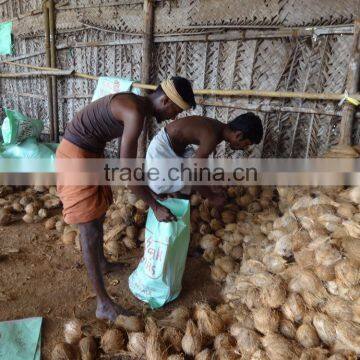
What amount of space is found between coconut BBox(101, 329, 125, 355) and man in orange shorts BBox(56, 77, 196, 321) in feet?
1.03

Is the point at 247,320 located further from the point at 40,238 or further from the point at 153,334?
the point at 40,238

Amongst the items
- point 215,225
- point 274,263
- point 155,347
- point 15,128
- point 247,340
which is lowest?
point 155,347

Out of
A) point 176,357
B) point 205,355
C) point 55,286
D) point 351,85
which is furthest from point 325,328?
point 55,286

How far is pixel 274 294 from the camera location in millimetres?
1908

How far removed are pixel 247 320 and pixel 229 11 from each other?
2858 millimetres

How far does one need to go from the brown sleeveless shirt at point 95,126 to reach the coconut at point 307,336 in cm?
160

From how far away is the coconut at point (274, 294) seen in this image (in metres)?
1.88

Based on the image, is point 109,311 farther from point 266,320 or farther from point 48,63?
point 48,63

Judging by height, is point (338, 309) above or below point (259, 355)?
above

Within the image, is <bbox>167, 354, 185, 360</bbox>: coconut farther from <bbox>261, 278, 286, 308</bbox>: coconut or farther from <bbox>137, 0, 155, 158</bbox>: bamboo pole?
<bbox>137, 0, 155, 158</bbox>: bamboo pole

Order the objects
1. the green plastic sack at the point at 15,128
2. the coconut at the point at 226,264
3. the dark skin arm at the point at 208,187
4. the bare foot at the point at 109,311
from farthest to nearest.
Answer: the green plastic sack at the point at 15,128
the coconut at the point at 226,264
the dark skin arm at the point at 208,187
the bare foot at the point at 109,311

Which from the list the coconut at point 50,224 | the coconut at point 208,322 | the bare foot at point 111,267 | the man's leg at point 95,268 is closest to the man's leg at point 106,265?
the bare foot at point 111,267

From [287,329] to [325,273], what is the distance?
1.21ft

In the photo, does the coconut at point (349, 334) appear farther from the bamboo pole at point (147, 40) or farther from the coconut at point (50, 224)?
the bamboo pole at point (147, 40)
